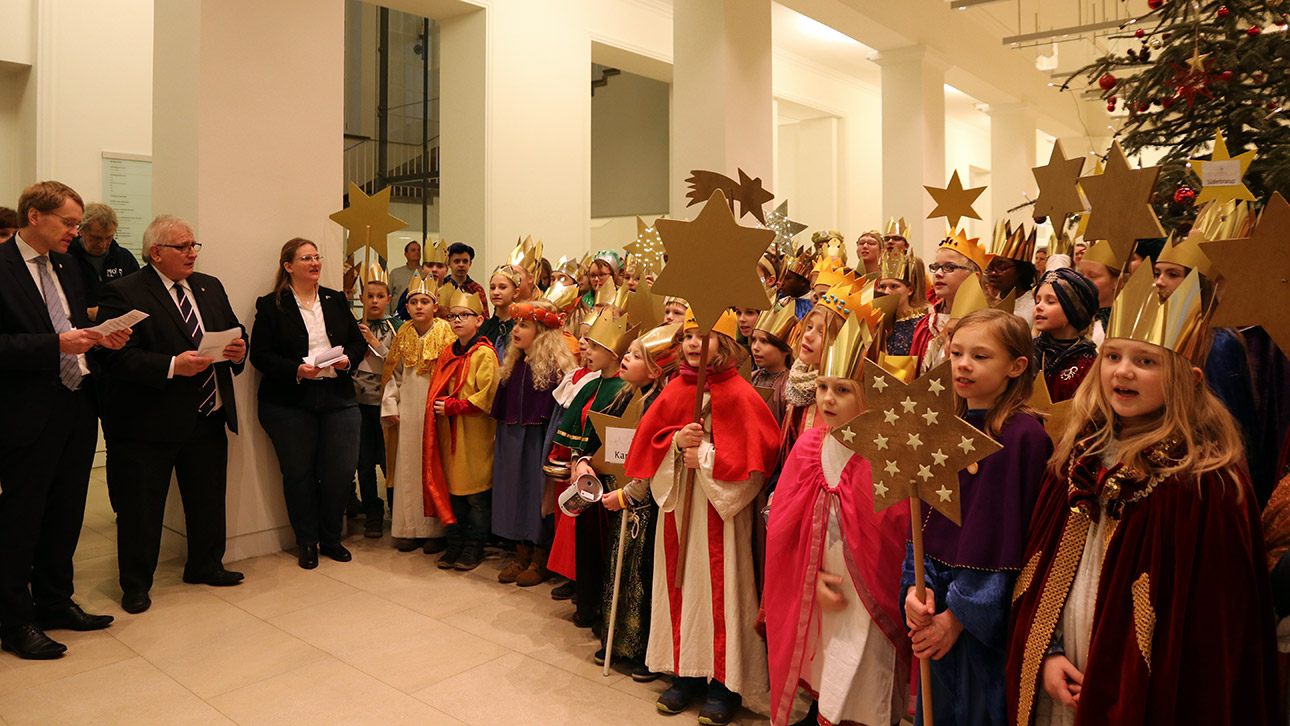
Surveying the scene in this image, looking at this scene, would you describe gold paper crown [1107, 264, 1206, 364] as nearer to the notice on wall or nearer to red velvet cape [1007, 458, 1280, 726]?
red velvet cape [1007, 458, 1280, 726]

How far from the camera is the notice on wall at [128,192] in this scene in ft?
22.0

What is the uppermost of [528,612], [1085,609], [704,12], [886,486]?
[704,12]

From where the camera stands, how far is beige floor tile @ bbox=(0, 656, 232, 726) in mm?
2926

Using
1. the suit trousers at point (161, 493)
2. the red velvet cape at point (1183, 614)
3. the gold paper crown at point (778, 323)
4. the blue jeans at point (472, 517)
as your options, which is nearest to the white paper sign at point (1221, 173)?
the gold paper crown at point (778, 323)

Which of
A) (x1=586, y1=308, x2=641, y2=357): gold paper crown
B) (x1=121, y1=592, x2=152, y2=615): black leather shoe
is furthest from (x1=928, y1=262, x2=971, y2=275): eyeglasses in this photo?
(x1=121, y1=592, x2=152, y2=615): black leather shoe

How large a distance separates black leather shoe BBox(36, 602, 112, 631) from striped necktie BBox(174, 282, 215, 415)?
3.20 feet

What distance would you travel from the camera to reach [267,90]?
15.3 ft

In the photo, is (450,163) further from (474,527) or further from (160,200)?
(474,527)

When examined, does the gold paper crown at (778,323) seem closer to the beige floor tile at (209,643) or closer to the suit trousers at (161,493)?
the beige floor tile at (209,643)

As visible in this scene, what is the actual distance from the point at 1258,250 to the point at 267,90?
15.0 ft

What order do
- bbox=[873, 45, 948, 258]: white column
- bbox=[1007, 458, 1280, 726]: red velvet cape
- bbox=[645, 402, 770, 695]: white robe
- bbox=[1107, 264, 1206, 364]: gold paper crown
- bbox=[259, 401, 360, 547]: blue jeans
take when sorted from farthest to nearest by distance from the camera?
bbox=[873, 45, 948, 258]: white column
bbox=[259, 401, 360, 547]: blue jeans
bbox=[645, 402, 770, 695]: white robe
bbox=[1107, 264, 1206, 364]: gold paper crown
bbox=[1007, 458, 1280, 726]: red velvet cape

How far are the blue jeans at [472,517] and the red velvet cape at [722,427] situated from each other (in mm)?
1719

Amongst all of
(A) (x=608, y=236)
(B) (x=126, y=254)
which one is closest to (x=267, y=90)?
(B) (x=126, y=254)

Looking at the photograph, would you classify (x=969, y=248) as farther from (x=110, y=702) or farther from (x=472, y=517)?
(x=110, y=702)
